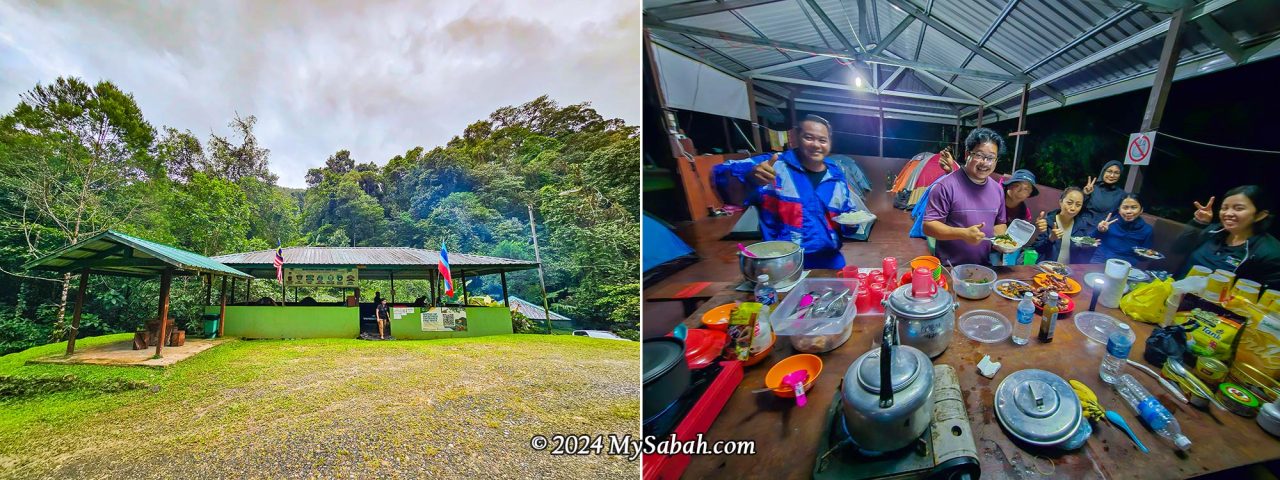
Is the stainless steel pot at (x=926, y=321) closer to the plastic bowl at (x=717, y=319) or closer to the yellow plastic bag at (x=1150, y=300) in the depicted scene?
the plastic bowl at (x=717, y=319)

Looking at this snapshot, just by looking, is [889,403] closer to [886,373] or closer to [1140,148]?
[886,373]

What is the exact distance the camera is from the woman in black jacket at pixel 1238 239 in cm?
101

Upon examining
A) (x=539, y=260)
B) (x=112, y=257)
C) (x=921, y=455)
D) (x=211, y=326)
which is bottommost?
(x=211, y=326)

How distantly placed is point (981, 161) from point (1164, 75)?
375mm

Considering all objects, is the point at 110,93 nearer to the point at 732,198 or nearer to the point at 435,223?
the point at 732,198

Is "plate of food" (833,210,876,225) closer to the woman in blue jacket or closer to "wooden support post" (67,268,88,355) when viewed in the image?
the woman in blue jacket

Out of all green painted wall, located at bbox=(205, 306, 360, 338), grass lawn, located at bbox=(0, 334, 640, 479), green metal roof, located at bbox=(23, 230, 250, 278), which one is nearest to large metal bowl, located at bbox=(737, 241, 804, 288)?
grass lawn, located at bbox=(0, 334, 640, 479)

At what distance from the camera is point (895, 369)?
865 mm

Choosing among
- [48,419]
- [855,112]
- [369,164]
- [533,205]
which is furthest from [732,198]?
[533,205]

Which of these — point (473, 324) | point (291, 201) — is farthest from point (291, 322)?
point (473, 324)

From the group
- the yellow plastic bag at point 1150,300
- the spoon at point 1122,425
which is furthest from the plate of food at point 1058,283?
the spoon at point 1122,425

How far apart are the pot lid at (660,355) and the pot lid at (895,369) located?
367mm

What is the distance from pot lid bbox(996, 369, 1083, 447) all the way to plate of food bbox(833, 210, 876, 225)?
0.44 meters

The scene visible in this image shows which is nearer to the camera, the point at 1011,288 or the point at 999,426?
the point at 999,426
